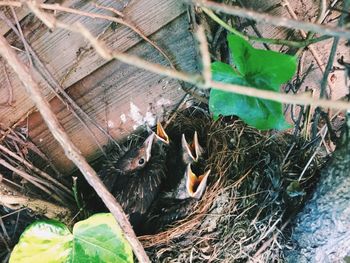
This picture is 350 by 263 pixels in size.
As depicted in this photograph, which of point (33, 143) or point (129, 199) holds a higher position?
point (33, 143)

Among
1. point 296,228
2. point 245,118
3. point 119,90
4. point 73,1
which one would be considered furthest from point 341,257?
point 73,1

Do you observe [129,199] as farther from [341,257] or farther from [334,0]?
[334,0]

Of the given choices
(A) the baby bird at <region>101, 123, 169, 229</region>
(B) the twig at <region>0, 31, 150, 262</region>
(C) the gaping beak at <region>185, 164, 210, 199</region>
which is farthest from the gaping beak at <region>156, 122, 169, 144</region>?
(B) the twig at <region>0, 31, 150, 262</region>

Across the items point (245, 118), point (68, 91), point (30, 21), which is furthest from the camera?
point (68, 91)

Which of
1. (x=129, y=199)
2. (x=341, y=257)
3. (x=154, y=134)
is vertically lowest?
(x=341, y=257)

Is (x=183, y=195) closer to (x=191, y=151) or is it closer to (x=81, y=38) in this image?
(x=191, y=151)

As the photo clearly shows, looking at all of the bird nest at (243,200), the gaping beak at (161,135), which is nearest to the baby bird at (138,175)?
the gaping beak at (161,135)

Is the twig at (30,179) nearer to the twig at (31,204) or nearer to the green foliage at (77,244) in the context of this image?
the twig at (31,204)
